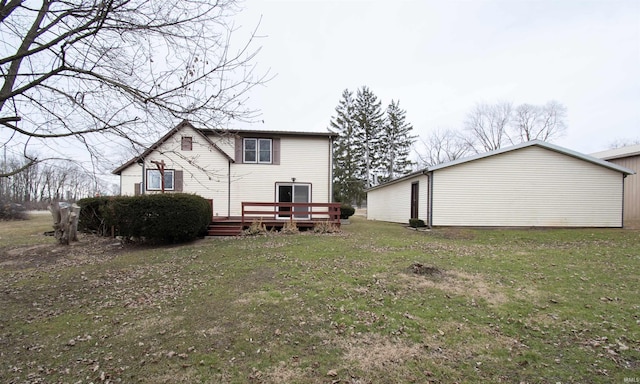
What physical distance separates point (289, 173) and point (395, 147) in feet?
96.3

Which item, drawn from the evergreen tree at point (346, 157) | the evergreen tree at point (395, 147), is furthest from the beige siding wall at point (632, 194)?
the evergreen tree at point (346, 157)

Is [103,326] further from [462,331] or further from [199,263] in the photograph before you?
[462,331]

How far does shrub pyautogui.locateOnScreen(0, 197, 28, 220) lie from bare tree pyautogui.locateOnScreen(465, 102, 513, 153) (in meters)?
49.4

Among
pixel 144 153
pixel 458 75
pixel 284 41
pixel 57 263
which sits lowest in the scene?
pixel 57 263

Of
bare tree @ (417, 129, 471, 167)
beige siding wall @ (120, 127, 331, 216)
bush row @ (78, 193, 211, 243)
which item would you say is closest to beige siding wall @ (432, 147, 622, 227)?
beige siding wall @ (120, 127, 331, 216)

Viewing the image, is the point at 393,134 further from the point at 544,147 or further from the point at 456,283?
the point at 456,283

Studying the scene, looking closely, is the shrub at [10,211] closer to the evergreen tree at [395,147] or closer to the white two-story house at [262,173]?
the white two-story house at [262,173]

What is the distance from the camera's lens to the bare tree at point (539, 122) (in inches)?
1532

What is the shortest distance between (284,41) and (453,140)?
43780 millimetres

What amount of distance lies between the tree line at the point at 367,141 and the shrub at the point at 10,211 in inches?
1176

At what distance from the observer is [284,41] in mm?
4840

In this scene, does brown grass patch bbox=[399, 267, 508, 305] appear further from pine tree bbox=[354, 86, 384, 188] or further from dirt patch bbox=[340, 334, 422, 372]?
pine tree bbox=[354, 86, 384, 188]

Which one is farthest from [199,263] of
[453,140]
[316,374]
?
[453,140]

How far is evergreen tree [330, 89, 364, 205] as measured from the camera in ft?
126
